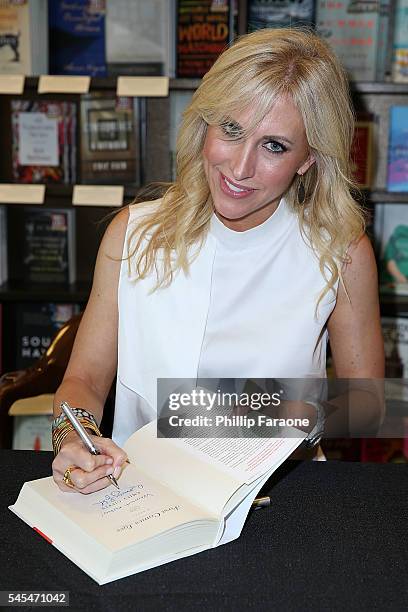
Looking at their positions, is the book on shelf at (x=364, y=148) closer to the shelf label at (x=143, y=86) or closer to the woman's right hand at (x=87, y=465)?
the shelf label at (x=143, y=86)

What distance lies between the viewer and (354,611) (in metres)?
0.84

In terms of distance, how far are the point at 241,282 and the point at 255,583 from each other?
2.56 feet

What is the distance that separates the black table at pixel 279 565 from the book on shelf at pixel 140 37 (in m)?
1.78

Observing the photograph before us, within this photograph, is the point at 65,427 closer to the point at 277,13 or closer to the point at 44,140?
the point at 44,140

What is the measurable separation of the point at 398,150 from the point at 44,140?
121cm

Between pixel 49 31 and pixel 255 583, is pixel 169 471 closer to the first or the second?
pixel 255 583

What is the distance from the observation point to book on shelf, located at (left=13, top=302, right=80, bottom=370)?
274cm

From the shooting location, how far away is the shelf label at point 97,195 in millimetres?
2479

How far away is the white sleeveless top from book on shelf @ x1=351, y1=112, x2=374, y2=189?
1.06 metres


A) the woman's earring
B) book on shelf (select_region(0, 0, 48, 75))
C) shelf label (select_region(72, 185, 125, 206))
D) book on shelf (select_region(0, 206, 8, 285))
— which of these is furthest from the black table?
book on shelf (select_region(0, 0, 48, 75))

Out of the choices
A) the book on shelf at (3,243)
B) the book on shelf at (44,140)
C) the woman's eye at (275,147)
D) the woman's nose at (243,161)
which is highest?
the woman's eye at (275,147)

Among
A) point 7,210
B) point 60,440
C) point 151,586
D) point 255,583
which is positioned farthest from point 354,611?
point 7,210

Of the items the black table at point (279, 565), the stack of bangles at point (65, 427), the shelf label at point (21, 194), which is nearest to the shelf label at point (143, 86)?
the shelf label at point (21, 194)

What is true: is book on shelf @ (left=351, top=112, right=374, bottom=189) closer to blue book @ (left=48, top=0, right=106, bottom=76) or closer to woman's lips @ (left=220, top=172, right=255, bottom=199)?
blue book @ (left=48, top=0, right=106, bottom=76)
